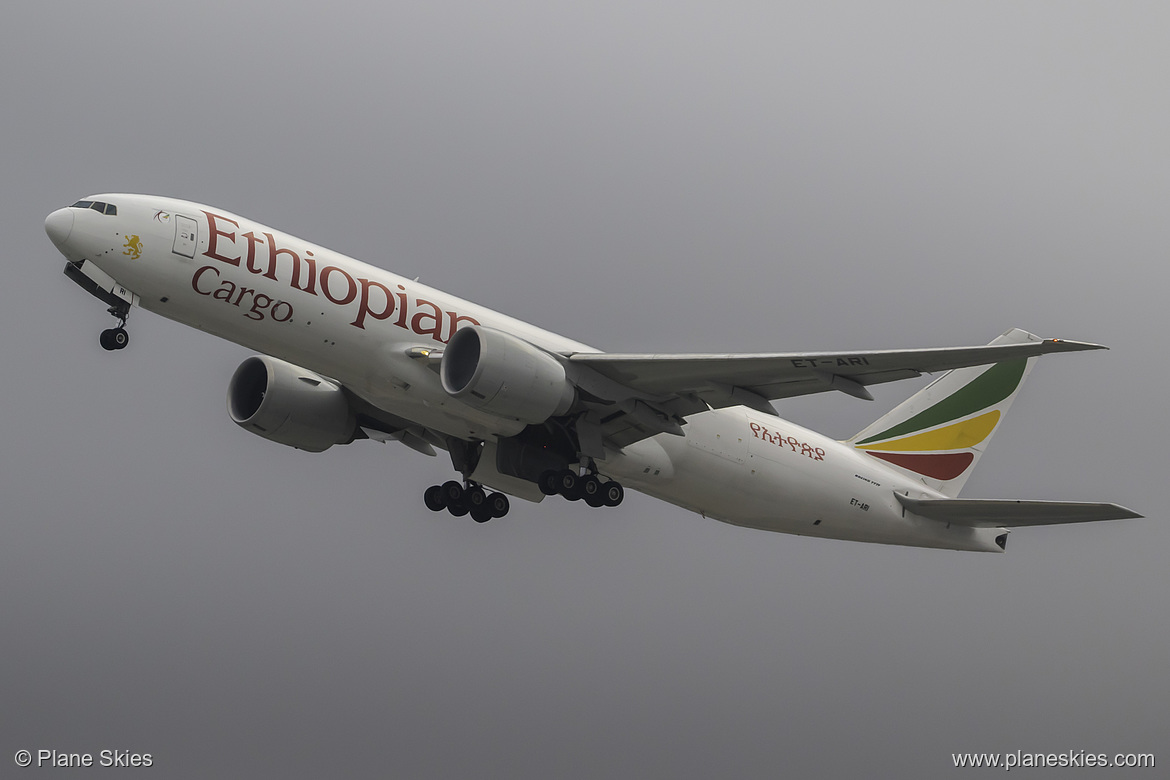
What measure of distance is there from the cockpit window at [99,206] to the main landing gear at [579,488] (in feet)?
34.1

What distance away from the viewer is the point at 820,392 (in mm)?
25219

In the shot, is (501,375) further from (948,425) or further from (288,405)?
(948,425)

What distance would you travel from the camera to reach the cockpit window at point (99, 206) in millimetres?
23281

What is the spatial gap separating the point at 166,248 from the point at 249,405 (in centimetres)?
719

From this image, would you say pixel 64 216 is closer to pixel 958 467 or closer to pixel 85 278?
pixel 85 278

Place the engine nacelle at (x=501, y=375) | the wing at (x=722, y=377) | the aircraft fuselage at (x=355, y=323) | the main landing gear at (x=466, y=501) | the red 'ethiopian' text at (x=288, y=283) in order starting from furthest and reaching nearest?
the main landing gear at (x=466, y=501)
the engine nacelle at (x=501, y=375)
the red 'ethiopian' text at (x=288, y=283)
the aircraft fuselage at (x=355, y=323)
the wing at (x=722, y=377)

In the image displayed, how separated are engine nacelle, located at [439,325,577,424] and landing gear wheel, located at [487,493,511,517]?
6136mm

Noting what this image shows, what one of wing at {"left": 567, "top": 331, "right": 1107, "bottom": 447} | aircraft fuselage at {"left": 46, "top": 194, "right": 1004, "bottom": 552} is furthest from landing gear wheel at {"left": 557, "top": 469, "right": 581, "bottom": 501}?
wing at {"left": 567, "top": 331, "right": 1107, "bottom": 447}

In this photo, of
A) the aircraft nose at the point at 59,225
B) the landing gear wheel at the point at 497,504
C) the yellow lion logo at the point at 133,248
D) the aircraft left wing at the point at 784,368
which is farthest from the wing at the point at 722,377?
the aircraft nose at the point at 59,225

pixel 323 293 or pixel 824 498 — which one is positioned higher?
pixel 323 293

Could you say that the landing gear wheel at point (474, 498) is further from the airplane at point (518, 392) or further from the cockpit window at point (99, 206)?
the cockpit window at point (99, 206)

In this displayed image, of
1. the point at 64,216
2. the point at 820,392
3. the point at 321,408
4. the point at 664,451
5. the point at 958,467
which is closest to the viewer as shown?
the point at 64,216

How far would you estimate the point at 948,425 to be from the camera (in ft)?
110

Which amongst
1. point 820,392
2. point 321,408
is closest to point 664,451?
point 820,392
